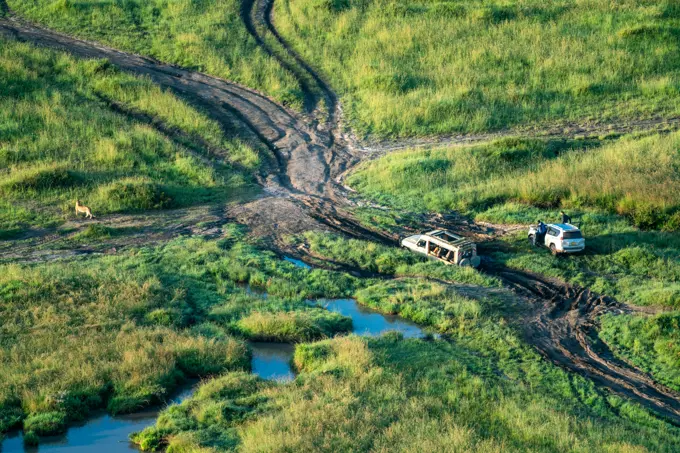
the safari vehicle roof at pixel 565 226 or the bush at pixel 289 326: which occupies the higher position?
the safari vehicle roof at pixel 565 226

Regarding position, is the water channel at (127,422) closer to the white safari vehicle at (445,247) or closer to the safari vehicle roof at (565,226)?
the white safari vehicle at (445,247)

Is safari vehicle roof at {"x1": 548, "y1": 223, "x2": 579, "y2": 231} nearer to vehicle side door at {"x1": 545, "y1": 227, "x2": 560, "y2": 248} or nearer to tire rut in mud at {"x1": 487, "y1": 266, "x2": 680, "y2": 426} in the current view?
vehicle side door at {"x1": 545, "y1": 227, "x2": 560, "y2": 248}

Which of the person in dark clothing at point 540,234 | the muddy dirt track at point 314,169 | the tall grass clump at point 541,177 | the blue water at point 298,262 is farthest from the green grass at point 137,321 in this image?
the tall grass clump at point 541,177

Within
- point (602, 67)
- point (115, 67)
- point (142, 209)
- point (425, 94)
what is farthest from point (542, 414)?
point (115, 67)

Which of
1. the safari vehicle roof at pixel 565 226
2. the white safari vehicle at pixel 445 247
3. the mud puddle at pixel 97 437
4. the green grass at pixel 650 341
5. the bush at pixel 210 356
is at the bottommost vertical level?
the mud puddle at pixel 97 437

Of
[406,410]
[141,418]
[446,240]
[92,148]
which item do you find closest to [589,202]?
[446,240]

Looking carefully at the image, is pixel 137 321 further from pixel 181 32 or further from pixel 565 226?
pixel 181 32

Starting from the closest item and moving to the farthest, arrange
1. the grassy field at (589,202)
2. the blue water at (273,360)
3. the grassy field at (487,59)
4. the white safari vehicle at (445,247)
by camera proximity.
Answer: the blue water at (273,360), the grassy field at (589,202), the white safari vehicle at (445,247), the grassy field at (487,59)

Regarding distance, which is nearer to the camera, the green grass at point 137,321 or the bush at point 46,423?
the bush at point 46,423

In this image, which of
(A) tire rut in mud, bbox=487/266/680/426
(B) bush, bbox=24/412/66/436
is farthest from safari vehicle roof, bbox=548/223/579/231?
(B) bush, bbox=24/412/66/436
